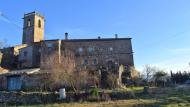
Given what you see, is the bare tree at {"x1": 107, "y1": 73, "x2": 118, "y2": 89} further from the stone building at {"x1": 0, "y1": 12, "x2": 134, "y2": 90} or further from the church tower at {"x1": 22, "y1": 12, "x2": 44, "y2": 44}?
the church tower at {"x1": 22, "y1": 12, "x2": 44, "y2": 44}

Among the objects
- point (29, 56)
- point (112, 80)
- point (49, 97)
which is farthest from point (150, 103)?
point (29, 56)

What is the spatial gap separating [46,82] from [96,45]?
19564mm

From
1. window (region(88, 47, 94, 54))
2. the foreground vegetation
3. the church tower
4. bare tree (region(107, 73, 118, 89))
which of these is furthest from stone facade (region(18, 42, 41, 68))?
the foreground vegetation

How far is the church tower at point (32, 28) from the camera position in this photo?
7231 centimetres

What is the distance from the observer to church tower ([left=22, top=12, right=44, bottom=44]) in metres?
72.3

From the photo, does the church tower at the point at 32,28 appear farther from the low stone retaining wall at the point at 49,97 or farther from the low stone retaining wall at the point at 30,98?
the low stone retaining wall at the point at 49,97

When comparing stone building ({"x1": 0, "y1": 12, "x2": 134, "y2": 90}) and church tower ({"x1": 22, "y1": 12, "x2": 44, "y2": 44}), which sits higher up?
church tower ({"x1": 22, "y1": 12, "x2": 44, "y2": 44})

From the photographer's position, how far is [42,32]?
248 feet

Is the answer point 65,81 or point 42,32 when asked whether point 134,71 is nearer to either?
point 65,81

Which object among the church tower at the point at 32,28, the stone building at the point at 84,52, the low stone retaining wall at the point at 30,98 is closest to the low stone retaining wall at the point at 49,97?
the low stone retaining wall at the point at 30,98

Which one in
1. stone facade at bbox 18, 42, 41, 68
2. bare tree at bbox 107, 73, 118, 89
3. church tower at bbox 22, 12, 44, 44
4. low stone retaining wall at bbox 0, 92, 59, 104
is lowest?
low stone retaining wall at bbox 0, 92, 59, 104

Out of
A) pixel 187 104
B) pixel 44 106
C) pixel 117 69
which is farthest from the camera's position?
pixel 117 69

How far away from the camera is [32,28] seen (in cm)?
7262

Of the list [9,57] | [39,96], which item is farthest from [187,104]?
[9,57]
